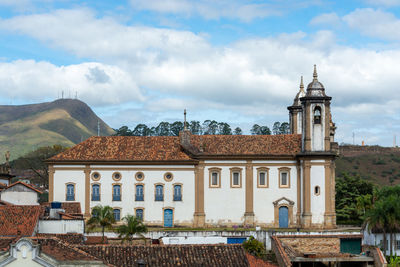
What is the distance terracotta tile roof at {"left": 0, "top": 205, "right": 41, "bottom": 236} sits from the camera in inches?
1296

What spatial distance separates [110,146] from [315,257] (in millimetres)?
19515

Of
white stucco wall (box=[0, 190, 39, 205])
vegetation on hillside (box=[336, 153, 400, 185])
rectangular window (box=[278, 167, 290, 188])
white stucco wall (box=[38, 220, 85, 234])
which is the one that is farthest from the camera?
vegetation on hillside (box=[336, 153, 400, 185])

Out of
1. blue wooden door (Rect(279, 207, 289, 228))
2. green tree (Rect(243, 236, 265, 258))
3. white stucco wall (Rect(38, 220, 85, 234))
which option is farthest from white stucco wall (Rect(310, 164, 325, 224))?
white stucco wall (Rect(38, 220, 85, 234))

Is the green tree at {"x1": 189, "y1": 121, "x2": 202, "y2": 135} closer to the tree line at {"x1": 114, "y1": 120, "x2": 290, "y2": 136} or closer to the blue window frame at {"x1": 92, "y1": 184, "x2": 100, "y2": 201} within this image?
the tree line at {"x1": 114, "y1": 120, "x2": 290, "y2": 136}

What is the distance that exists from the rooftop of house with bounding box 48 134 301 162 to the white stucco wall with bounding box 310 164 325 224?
2139mm

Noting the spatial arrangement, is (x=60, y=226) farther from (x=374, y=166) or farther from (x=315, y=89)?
(x=374, y=166)

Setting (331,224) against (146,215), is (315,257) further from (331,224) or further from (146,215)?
(146,215)

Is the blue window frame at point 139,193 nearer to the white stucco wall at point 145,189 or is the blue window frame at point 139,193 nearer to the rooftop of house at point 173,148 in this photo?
the white stucco wall at point 145,189

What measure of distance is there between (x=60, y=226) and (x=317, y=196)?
20589 mm

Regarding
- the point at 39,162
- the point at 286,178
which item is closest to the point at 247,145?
the point at 286,178

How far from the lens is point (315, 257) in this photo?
39.0 meters

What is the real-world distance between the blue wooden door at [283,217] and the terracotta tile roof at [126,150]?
7982mm

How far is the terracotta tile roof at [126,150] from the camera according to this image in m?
50.1

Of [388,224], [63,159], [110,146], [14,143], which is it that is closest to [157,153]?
[110,146]
